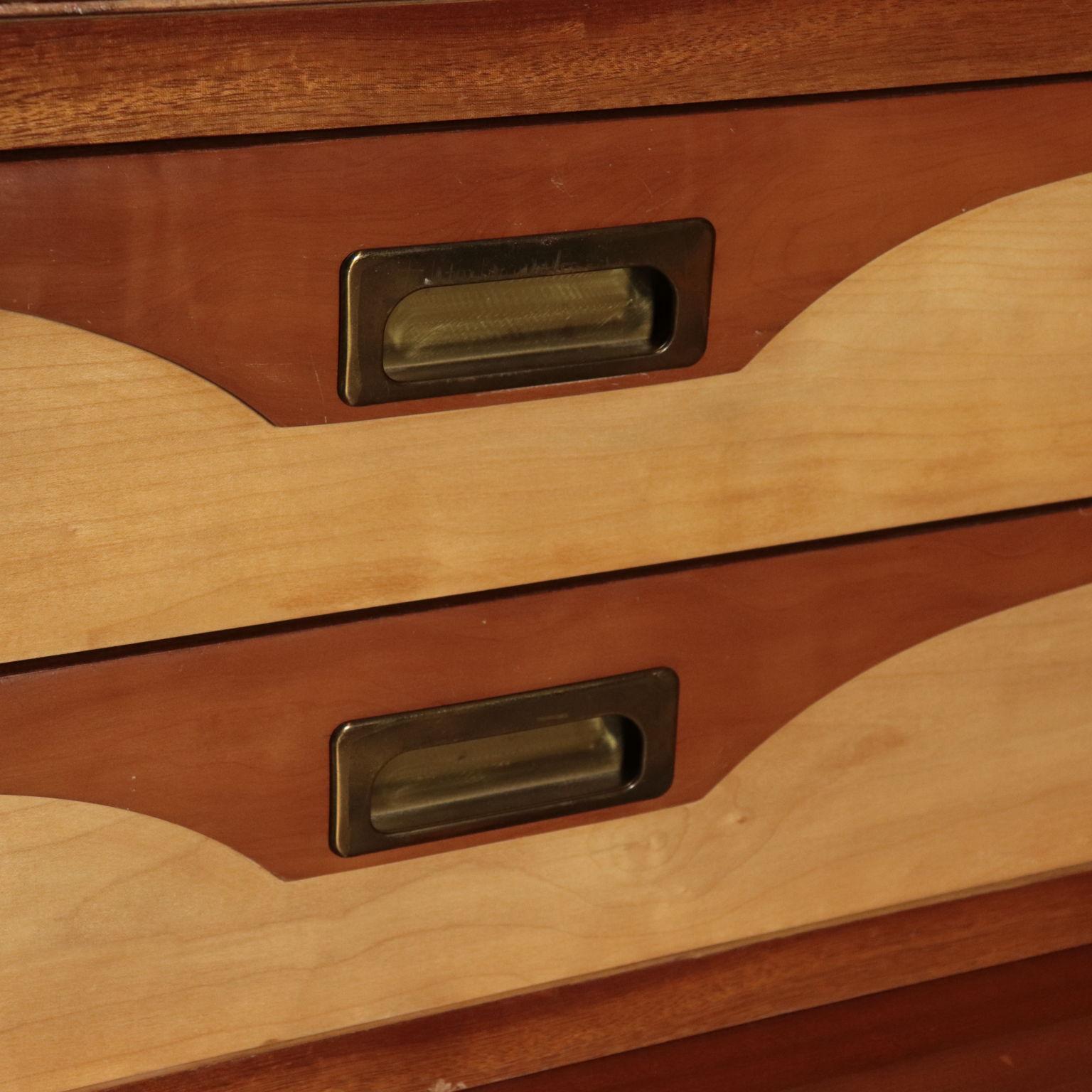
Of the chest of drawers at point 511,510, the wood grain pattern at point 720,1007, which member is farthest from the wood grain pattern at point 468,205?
the wood grain pattern at point 720,1007

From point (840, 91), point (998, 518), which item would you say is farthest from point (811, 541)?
point (840, 91)

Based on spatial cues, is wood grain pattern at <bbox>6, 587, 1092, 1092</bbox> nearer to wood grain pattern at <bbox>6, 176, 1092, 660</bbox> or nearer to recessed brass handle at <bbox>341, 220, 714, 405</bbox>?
wood grain pattern at <bbox>6, 176, 1092, 660</bbox>

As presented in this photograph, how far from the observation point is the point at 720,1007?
0.76m

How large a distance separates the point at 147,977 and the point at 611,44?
410mm

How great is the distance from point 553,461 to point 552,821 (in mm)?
169

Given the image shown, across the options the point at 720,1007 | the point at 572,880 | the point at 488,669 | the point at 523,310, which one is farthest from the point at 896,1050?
the point at 523,310

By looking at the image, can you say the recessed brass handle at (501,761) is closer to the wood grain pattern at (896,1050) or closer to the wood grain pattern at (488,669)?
the wood grain pattern at (488,669)

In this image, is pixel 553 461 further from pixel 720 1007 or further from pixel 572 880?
pixel 720 1007

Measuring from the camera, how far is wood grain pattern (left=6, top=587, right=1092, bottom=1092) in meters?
0.61

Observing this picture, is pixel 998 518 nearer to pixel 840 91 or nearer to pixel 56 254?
pixel 840 91

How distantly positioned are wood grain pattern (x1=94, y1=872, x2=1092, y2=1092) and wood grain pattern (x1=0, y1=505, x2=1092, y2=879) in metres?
0.10

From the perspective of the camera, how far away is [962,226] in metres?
0.63

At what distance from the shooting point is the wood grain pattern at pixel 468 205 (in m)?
0.51

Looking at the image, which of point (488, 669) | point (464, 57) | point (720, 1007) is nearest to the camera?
point (464, 57)
